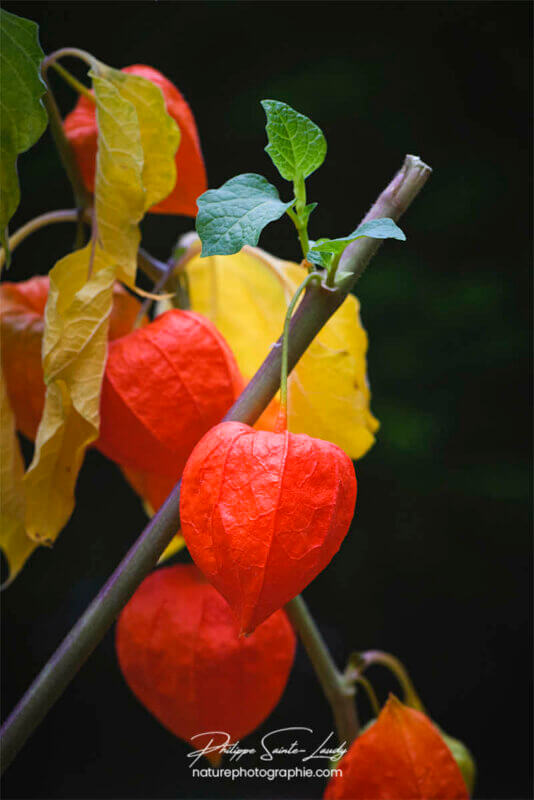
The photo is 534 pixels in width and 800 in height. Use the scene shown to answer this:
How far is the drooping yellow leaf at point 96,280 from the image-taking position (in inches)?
14.0

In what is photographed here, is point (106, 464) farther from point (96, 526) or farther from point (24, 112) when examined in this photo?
point (24, 112)

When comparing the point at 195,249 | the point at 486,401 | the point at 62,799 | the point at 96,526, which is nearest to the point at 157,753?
the point at 62,799

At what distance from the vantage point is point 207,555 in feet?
0.89

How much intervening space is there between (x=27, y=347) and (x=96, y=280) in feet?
0.22

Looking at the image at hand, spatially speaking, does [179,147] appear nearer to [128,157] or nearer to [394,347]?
[128,157]

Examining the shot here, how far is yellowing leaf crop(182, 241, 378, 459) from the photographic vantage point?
41 cm

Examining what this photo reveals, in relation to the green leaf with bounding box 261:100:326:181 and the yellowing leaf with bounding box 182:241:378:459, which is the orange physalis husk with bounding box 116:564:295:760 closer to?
the yellowing leaf with bounding box 182:241:378:459

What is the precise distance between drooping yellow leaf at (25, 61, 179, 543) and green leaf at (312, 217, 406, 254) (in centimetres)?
11

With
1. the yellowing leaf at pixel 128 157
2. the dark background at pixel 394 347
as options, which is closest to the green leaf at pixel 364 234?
the yellowing leaf at pixel 128 157

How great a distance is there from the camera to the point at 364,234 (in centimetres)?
28

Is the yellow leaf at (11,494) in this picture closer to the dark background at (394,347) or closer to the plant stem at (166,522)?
the plant stem at (166,522)

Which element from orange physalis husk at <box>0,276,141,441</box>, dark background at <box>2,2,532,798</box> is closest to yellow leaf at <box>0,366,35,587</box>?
orange physalis husk at <box>0,276,141,441</box>

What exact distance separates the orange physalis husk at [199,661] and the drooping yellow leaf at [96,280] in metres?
0.07

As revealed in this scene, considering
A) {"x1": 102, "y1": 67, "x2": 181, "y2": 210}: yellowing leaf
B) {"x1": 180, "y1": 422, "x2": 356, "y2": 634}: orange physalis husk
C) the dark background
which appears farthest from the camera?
the dark background
